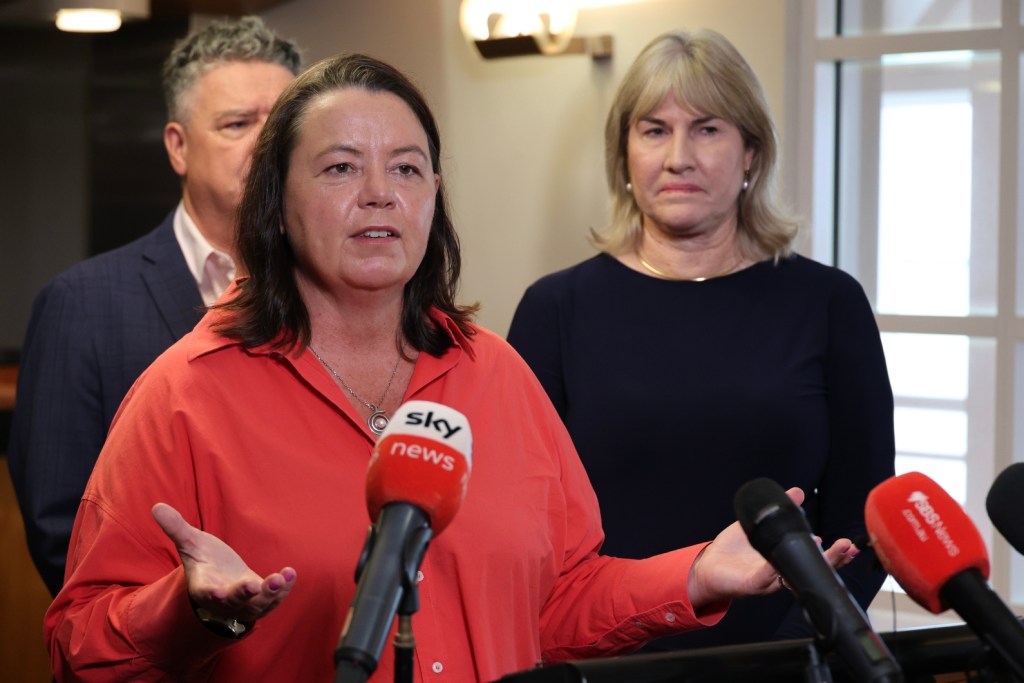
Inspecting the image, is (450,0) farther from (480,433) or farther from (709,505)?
(480,433)

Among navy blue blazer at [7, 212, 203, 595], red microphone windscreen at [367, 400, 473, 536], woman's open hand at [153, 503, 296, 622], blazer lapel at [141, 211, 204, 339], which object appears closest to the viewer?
red microphone windscreen at [367, 400, 473, 536]

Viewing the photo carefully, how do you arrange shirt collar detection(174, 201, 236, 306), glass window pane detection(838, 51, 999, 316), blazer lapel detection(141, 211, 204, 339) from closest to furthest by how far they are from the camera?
1. blazer lapel detection(141, 211, 204, 339)
2. shirt collar detection(174, 201, 236, 306)
3. glass window pane detection(838, 51, 999, 316)

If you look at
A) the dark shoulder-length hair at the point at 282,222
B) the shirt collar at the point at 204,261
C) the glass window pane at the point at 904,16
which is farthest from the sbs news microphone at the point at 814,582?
the glass window pane at the point at 904,16

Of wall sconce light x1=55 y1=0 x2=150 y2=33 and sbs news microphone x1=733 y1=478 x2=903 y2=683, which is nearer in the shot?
sbs news microphone x1=733 y1=478 x2=903 y2=683

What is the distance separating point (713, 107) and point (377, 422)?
3.65 feet

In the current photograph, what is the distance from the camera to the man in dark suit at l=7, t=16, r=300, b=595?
2.21 meters

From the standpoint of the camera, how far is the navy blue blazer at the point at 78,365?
7.23 ft

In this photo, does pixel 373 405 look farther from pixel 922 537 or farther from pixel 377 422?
pixel 922 537

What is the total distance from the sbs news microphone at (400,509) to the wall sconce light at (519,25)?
259cm

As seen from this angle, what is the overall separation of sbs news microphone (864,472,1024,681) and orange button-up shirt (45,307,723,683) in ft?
1.65

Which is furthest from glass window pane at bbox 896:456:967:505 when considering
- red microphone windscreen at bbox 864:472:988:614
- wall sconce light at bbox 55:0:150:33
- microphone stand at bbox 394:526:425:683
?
microphone stand at bbox 394:526:425:683

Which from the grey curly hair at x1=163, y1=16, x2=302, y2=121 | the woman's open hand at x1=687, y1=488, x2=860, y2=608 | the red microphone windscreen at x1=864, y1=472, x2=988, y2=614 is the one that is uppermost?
the grey curly hair at x1=163, y1=16, x2=302, y2=121

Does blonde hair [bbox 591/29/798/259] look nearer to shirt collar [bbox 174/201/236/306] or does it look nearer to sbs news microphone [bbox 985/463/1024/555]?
shirt collar [bbox 174/201/236/306]

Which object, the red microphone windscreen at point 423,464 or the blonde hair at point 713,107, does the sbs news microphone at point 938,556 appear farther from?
the blonde hair at point 713,107
